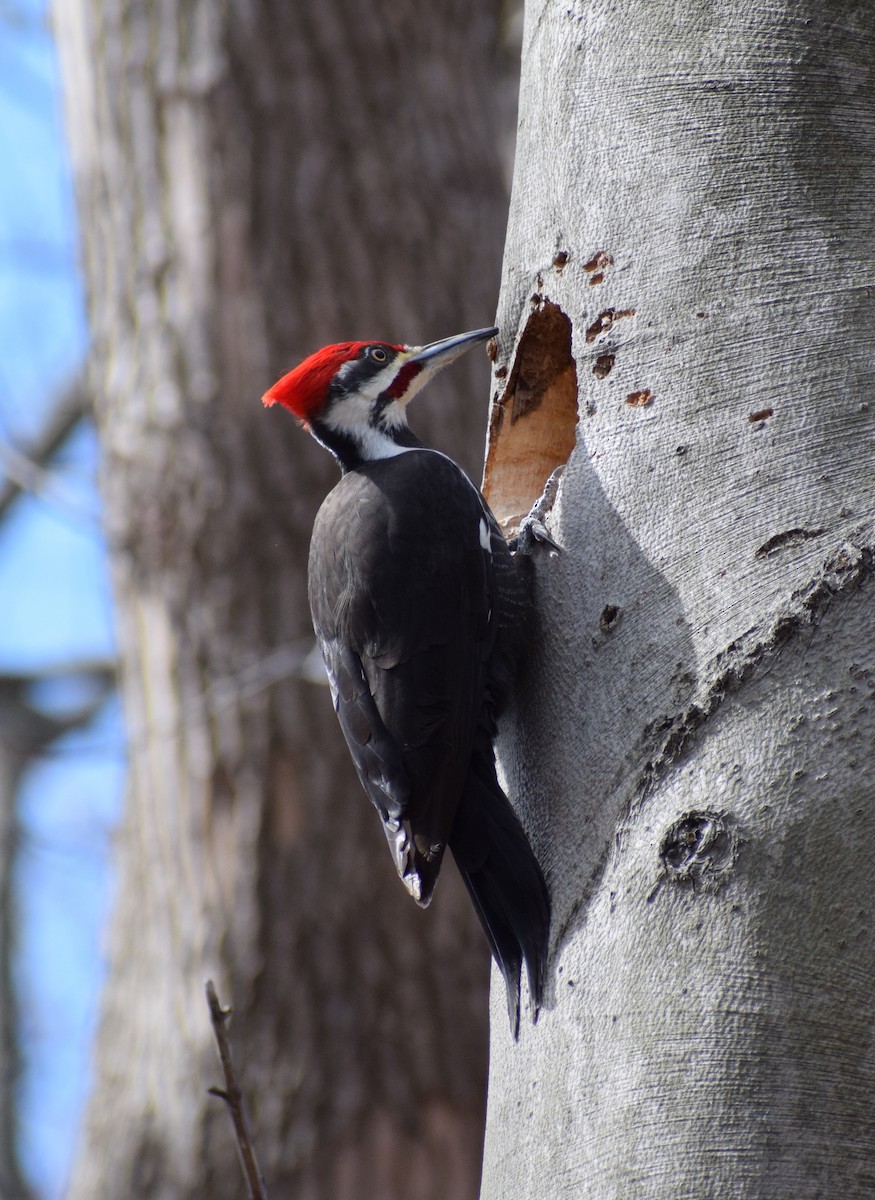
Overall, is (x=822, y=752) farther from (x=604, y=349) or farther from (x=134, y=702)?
(x=134, y=702)

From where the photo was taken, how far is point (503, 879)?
1998 mm

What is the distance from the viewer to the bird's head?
322cm

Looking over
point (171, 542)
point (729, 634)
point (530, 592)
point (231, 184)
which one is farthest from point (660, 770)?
point (231, 184)

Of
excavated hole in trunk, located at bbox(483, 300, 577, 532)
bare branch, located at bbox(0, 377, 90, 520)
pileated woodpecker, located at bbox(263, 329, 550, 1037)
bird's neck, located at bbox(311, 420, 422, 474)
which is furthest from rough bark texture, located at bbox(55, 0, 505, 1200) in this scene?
bare branch, located at bbox(0, 377, 90, 520)

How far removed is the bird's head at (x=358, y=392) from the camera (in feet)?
10.6

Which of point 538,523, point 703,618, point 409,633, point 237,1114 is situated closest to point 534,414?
point 538,523

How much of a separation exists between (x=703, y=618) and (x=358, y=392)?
1.72 m

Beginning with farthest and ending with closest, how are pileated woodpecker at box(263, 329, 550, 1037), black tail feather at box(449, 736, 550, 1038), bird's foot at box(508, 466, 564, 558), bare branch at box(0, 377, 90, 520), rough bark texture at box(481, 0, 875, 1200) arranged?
1. bare branch at box(0, 377, 90, 520)
2. bird's foot at box(508, 466, 564, 558)
3. pileated woodpecker at box(263, 329, 550, 1037)
4. black tail feather at box(449, 736, 550, 1038)
5. rough bark texture at box(481, 0, 875, 1200)

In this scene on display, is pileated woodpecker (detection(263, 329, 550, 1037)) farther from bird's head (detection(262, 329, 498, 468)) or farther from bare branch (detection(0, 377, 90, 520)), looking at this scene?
bare branch (detection(0, 377, 90, 520))

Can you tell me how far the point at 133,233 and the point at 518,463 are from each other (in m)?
2.28

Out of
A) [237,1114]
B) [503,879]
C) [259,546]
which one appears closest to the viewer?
[237,1114]

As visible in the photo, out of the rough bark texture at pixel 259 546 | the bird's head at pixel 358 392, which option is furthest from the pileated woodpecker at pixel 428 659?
the rough bark texture at pixel 259 546

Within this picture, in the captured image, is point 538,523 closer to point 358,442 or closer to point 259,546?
point 358,442

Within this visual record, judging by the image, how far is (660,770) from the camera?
1.64 metres
